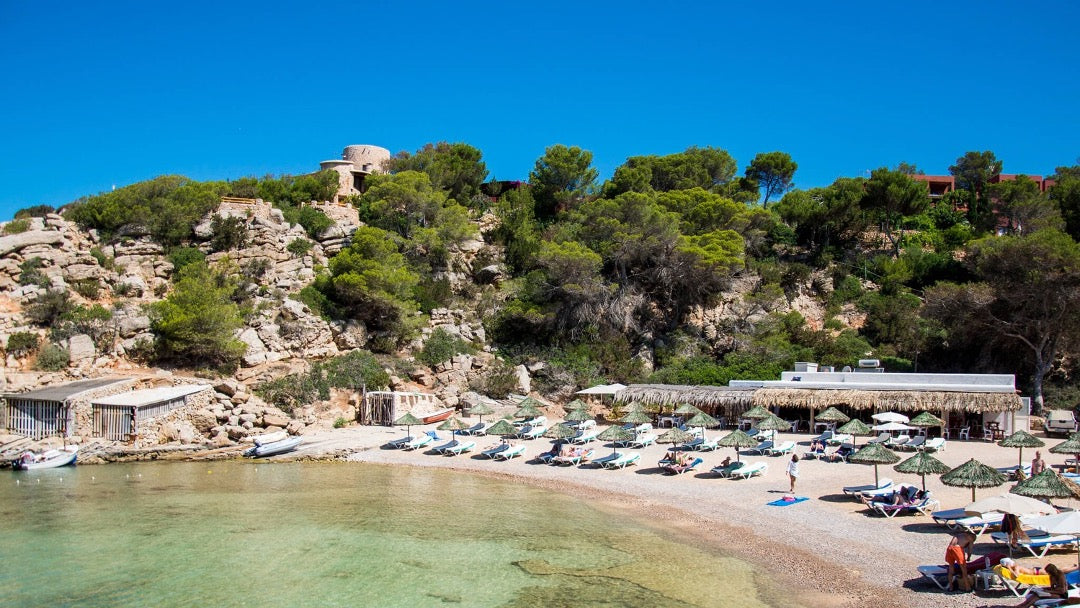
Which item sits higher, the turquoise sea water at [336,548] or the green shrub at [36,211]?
the green shrub at [36,211]

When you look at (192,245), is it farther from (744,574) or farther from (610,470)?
(744,574)

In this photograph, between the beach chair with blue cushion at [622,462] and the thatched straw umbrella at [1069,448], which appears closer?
the thatched straw umbrella at [1069,448]

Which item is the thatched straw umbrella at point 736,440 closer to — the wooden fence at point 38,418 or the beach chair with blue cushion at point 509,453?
the beach chair with blue cushion at point 509,453

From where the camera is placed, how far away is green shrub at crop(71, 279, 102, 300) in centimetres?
3359

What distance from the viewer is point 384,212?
41594 millimetres

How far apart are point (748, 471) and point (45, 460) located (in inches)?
825

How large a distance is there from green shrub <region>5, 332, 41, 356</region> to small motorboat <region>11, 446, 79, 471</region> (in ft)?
23.6

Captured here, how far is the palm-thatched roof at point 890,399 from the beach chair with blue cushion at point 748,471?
726 centimetres

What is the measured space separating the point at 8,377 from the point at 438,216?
2143 centimetres

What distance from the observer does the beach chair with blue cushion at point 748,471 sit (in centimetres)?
2055

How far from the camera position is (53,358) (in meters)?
28.7

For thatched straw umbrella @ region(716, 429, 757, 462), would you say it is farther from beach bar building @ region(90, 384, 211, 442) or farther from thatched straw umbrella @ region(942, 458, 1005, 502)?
beach bar building @ region(90, 384, 211, 442)

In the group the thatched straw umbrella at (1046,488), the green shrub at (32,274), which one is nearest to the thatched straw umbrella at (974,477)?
the thatched straw umbrella at (1046,488)

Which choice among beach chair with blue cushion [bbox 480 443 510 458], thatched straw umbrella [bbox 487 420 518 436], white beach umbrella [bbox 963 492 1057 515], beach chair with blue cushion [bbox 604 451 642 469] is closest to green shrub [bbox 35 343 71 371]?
beach chair with blue cushion [bbox 480 443 510 458]
